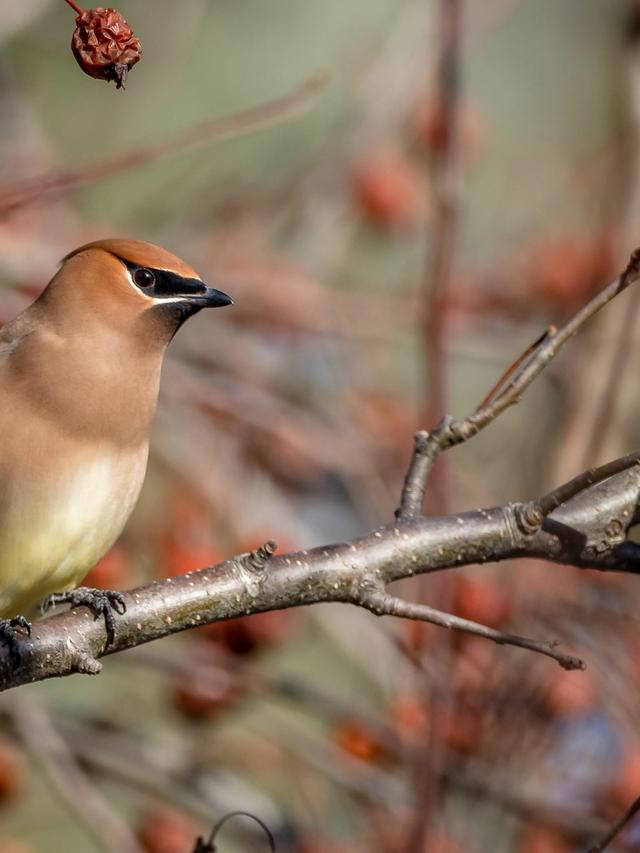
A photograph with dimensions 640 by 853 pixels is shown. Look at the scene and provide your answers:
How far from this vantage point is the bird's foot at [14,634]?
8.34 feet

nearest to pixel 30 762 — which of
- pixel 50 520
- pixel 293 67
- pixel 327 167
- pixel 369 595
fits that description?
pixel 50 520

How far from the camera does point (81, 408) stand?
3.26m

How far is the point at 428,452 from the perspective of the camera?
2.55 metres

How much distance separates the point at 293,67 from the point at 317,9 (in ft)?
1.41

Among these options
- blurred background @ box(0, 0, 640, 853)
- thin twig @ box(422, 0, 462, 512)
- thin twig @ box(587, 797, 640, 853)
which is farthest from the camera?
blurred background @ box(0, 0, 640, 853)

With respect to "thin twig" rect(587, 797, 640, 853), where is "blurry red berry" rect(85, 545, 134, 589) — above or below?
above

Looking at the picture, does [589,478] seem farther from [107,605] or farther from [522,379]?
[107,605]

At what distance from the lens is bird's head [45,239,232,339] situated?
325 centimetres

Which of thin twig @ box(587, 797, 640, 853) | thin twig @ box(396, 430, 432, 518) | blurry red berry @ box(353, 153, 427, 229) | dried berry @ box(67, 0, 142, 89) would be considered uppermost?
blurry red berry @ box(353, 153, 427, 229)

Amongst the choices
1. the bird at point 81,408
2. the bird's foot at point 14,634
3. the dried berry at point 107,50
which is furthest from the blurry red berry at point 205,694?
the dried berry at point 107,50

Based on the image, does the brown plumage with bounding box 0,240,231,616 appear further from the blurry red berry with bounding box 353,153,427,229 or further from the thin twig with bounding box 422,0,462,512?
the blurry red berry with bounding box 353,153,427,229

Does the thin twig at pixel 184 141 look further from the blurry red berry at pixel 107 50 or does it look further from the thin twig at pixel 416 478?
the thin twig at pixel 416 478

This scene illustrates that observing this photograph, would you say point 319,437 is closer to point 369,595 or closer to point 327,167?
point 327,167

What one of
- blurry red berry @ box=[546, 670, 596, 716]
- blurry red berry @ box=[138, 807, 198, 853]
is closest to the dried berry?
blurry red berry @ box=[546, 670, 596, 716]
